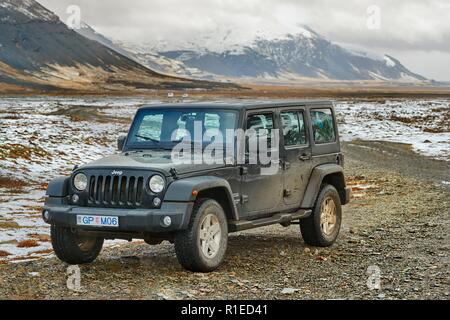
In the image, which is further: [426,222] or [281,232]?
[426,222]

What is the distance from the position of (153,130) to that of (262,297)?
3591 millimetres

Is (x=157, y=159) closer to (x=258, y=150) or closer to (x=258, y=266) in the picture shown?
(x=258, y=150)

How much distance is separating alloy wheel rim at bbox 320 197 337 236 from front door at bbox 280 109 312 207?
60 centimetres

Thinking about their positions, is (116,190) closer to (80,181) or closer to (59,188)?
(80,181)

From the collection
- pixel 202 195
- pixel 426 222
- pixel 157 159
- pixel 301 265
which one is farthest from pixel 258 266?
pixel 426 222

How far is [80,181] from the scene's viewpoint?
960 cm

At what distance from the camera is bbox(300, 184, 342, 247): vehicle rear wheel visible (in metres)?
11.7

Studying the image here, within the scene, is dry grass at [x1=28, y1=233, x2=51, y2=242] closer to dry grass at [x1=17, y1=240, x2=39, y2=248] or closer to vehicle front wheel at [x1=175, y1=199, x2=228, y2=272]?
dry grass at [x1=17, y1=240, x2=39, y2=248]

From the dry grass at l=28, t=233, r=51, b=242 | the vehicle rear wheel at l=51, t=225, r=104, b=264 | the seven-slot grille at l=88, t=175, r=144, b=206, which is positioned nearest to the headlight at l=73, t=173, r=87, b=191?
the seven-slot grille at l=88, t=175, r=144, b=206

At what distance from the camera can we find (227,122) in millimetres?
10344

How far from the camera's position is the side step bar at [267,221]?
10070 millimetres

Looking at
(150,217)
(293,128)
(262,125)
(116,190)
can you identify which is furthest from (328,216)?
(116,190)

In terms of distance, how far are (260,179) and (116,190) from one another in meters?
2.38

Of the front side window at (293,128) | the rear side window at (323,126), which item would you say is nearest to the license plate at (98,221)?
the front side window at (293,128)
